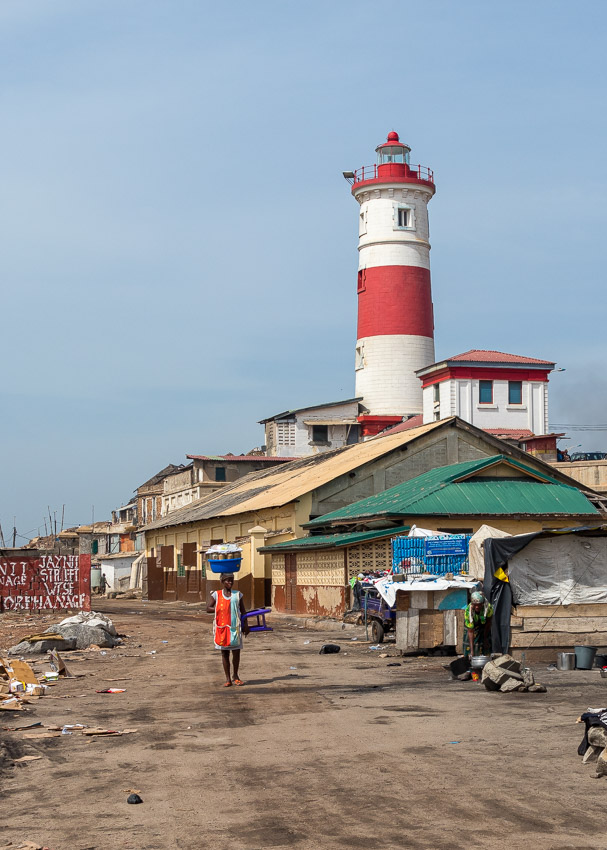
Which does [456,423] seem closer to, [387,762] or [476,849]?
[387,762]

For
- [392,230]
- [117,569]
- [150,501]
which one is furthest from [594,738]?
[150,501]

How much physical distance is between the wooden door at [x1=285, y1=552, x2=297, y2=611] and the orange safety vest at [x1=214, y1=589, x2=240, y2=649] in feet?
63.3

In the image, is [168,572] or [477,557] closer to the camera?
[477,557]

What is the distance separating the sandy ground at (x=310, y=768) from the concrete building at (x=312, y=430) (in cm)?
5521

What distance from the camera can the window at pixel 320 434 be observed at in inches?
2908

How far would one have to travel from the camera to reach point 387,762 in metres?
10.1

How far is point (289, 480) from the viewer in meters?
47.1

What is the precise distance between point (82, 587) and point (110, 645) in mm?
14679

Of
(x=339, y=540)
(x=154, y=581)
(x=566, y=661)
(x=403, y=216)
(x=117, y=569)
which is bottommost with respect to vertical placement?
(x=154, y=581)

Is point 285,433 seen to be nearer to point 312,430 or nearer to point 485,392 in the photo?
point 312,430

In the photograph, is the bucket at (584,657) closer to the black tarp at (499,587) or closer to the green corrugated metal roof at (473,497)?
the black tarp at (499,587)

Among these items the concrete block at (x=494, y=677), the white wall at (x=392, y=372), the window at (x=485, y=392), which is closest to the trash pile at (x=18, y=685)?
the concrete block at (x=494, y=677)

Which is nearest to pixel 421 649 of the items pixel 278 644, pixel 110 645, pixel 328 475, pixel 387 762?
pixel 278 644

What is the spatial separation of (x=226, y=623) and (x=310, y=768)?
705 cm
